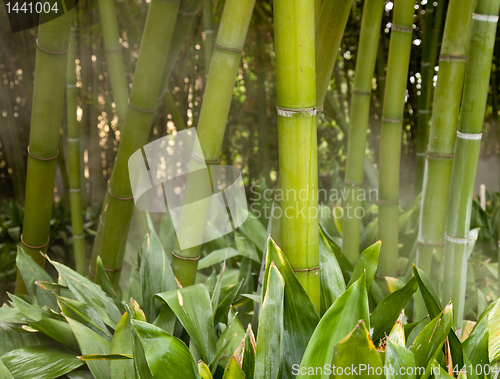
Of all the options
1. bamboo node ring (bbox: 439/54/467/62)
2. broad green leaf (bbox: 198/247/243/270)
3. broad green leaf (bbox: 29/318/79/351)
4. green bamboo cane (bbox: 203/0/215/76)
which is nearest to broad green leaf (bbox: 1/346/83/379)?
broad green leaf (bbox: 29/318/79/351)

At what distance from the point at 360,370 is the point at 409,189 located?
5.15 ft

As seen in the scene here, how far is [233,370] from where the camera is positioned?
1.39ft

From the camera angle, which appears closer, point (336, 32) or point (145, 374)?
point (145, 374)

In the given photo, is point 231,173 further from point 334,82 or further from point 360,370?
point 334,82

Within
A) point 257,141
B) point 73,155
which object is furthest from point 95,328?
point 257,141

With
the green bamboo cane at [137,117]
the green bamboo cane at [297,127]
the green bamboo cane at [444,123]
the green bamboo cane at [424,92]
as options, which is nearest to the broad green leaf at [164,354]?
the green bamboo cane at [297,127]

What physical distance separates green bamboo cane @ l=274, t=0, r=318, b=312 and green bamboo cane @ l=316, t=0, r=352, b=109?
0.17 meters

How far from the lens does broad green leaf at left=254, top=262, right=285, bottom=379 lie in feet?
1.46

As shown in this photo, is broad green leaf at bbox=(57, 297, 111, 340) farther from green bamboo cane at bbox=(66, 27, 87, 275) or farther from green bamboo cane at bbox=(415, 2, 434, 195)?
green bamboo cane at bbox=(415, 2, 434, 195)

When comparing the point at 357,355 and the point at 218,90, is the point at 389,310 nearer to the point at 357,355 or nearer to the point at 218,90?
the point at 357,355

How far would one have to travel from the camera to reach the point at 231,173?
122 centimetres

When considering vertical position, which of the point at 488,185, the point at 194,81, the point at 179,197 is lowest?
the point at 488,185

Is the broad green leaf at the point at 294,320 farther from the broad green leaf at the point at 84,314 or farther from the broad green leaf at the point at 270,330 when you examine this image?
the broad green leaf at the point at 84,314

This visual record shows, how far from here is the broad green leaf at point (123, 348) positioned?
536 millimetres
